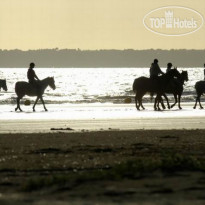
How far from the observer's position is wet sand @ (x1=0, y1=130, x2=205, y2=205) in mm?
8680

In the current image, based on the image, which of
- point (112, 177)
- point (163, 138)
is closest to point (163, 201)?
point (112, 177)

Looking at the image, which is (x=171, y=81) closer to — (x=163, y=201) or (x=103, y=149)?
(x=103, y=149)

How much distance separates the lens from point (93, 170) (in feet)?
36.9

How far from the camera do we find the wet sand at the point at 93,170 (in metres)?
8.68

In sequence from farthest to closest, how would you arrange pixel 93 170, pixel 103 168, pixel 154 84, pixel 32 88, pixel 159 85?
1. pixel 154 84
2. pixel 159 85
3. pixel 32 88
4. pixel 103 168
5. pixel 93 170

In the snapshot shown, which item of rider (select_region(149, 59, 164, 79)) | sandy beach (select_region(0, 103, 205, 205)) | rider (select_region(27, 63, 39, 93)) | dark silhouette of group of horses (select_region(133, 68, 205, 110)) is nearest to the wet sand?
sandy beach (select_region(0, 103, 205, 205))

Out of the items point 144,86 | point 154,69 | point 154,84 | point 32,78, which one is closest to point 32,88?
point 32,78

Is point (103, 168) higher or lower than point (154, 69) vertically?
lower

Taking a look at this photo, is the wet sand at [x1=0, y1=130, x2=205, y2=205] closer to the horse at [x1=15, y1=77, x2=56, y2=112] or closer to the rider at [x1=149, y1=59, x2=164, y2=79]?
the horse at [x1=15, y1=77, x2=56, y2=112]

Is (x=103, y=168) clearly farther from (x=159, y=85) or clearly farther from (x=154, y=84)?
(x=154, y=84)

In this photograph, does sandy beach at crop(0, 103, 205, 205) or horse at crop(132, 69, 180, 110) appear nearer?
sandy beach at crop(0, 103, 205, 205)

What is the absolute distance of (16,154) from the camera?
13.6 meters

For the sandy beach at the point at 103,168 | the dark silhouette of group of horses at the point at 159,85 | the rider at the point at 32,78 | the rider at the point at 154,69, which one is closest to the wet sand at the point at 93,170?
the sandy beach at the point at 103,168

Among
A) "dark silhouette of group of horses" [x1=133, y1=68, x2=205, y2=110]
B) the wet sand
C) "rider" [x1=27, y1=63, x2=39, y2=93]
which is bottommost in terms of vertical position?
the wet sand
